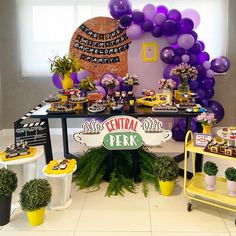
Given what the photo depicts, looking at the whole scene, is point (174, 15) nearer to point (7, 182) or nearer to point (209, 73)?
point (209, 73)

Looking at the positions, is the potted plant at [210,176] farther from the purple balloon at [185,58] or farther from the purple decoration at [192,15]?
the purple decoration at [192,15]

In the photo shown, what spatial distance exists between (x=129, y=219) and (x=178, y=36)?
294cm

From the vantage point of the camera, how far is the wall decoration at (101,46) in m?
5.07

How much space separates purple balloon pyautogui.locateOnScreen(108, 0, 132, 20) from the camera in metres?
4.68

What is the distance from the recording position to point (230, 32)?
16.9 feet

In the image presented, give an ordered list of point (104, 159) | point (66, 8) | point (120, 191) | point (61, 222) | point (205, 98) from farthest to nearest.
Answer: point (66, 8) → point (205, 98) → point (104, 159) → point (120, 191) → point (61, 222)

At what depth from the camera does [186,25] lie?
4.61 metres

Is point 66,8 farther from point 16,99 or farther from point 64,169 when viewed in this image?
→ point 64,169

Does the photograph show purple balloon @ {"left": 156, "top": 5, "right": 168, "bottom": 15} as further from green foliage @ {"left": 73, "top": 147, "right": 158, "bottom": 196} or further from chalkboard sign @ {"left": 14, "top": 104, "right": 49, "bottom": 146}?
chalkboard sign @ {"left": 14, "top": 104, "right": 49, "bottom": 146}

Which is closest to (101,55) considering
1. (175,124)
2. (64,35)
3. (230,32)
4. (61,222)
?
(64,35)

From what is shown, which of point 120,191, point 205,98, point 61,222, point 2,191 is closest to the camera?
point 2,191

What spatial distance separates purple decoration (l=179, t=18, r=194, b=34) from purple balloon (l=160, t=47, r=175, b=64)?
316mm

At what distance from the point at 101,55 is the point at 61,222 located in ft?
10.0

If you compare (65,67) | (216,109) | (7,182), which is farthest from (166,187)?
(216,109)
